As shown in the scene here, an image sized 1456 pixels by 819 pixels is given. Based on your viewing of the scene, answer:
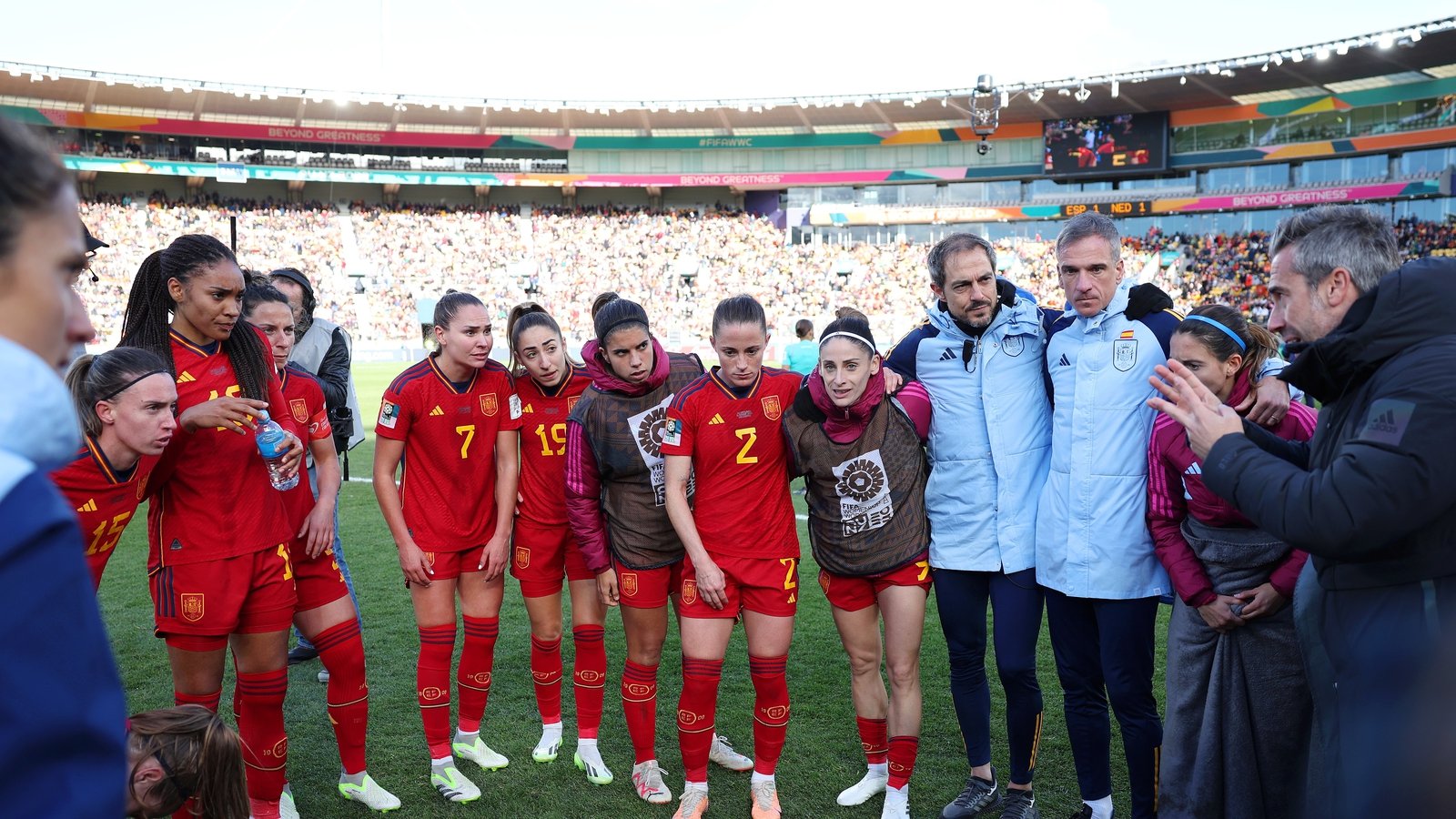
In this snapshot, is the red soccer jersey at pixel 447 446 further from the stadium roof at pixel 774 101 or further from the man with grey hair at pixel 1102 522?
the stadium roof at pixel 774 101

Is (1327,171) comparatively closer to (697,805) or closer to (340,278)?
(340,278)

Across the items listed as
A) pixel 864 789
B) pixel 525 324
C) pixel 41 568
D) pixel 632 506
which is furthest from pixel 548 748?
pixel 41 568

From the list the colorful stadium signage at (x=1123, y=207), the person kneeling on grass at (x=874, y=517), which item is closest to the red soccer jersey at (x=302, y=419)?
the person kneeling on grass at (x=874, y=517)

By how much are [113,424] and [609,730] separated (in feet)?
9.47

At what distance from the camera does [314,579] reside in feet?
12.8

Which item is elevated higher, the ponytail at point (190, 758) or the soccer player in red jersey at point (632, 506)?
the soccer player in red jersey at point (632, 506)

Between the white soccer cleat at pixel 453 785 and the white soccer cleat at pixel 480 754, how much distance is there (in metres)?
0.20

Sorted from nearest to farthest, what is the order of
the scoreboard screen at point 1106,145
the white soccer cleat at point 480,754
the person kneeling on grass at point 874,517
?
the person kneeling on grass at point 874,517
the white soccer cleat at point 480,754
the scoreboard screen at point 1106,145

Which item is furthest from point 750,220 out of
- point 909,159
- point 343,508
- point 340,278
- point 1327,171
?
point 343,508

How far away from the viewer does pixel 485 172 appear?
152 ft

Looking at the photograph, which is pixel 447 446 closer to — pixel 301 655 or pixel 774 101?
pixel 301 655

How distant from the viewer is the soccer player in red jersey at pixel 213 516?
11.3 feet

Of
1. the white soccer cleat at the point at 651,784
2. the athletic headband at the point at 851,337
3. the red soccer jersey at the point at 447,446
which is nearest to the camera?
the athletic headband at the point at 851,337

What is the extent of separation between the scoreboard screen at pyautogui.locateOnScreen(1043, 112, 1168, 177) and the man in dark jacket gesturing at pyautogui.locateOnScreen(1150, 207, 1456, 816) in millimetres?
42763
